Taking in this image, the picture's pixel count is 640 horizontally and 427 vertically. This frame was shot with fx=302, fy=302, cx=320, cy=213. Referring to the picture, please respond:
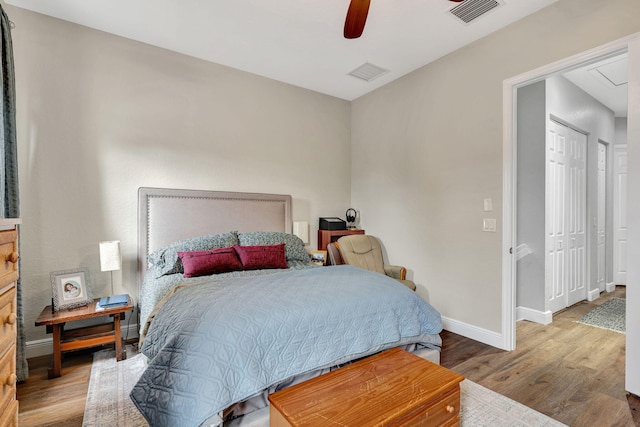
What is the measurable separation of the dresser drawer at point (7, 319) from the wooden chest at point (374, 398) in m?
1.03

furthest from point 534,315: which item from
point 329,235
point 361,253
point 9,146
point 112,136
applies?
point 9,146

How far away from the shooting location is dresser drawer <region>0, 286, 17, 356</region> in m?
1.04

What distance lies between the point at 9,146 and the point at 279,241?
2336mm

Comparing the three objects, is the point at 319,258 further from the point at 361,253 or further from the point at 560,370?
the point at 560,370

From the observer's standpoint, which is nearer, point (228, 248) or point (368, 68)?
point (228, 248)

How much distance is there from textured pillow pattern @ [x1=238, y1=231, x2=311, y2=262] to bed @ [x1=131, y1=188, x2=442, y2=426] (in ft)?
0.97

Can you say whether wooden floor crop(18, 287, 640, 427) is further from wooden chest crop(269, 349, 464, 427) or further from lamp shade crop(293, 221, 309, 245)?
lamp shade crop(293, 221, 309, 245)

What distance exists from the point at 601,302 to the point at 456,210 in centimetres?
299

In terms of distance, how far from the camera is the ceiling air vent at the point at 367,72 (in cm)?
353

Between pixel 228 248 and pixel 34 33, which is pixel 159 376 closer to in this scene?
pixel 228 248

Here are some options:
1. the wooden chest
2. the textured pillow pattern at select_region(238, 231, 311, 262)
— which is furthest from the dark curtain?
the wooden chest

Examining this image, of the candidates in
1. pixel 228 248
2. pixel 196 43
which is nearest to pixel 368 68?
pixel 196 43

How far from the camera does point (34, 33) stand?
2.62m

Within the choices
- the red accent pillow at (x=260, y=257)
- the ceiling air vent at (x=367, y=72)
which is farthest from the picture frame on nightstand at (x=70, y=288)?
the ceiling air vent at (x=367, y=72)
